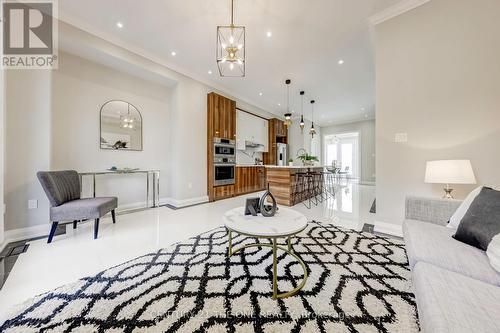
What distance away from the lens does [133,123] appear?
3916mm

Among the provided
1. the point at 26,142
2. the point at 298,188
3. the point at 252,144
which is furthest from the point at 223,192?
the point at 26,142

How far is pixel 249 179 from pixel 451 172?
4579mm

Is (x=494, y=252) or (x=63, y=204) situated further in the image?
(x=63, y=204)

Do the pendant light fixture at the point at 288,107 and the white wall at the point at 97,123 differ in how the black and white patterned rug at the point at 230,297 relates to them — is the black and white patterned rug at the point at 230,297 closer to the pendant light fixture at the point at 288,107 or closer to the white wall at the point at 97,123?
the white wall at the point at 97,123

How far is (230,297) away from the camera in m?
1.35

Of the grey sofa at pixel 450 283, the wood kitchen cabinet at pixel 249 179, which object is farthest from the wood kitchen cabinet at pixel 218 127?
the grey sofa at pixel 450 283

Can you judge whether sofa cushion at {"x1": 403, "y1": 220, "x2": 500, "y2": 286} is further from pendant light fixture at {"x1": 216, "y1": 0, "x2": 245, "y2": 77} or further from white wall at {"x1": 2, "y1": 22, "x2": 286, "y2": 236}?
white wall at {"x1": 2, "y1": 22, "x2": 286, "y2": 236}

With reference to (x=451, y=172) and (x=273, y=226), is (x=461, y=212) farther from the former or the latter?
(x=273, y=226)

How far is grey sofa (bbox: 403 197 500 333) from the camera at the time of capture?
2.34 feet

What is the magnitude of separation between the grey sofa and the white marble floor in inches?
62.2

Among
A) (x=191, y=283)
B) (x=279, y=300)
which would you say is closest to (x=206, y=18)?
(x=191, y=283)

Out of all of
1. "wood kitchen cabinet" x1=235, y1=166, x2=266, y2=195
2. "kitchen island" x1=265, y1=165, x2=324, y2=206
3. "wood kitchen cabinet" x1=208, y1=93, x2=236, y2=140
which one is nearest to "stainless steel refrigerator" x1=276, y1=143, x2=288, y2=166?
"wood kitchen cabinet" x1=235, y1=166, x2=266, y2=195

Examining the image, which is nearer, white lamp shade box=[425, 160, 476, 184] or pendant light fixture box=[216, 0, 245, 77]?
white lamp shade box=[425, 160, 476, 184]

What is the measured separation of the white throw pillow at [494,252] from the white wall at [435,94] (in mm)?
1526
